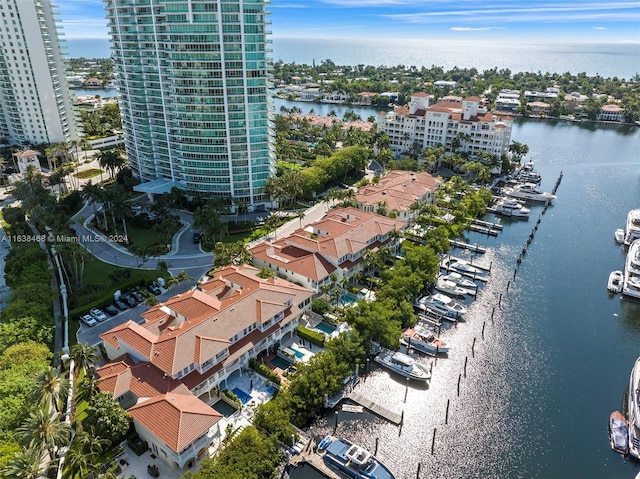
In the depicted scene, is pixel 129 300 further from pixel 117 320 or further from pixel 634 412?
pixel 634 412

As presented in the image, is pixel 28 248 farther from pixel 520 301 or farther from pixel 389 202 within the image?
pixel 520 301

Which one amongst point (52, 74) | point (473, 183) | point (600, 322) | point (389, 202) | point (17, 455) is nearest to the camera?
point (17, 455)

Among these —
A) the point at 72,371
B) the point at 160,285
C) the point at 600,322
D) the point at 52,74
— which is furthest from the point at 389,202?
the point at 52,74

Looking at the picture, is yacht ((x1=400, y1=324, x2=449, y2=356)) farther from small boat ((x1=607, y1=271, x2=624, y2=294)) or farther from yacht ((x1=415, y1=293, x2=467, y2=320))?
small boat ((x1=607, y1=271, x2=624, y2=294))

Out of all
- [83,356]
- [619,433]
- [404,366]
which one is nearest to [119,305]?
[83,356]

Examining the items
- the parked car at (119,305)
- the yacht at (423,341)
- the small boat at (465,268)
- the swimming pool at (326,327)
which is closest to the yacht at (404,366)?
the yacht at (423,341)
